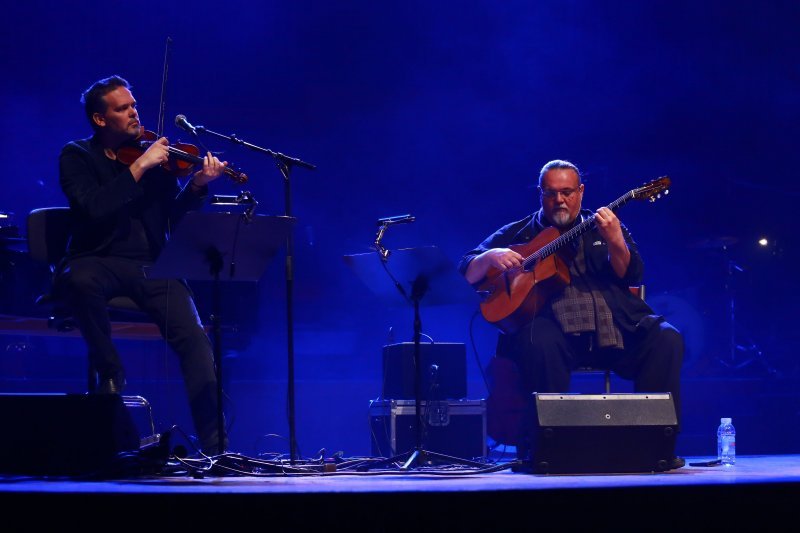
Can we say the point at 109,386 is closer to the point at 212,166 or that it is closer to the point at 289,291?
the point at 289,291

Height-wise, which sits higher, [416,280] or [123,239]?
[123,239]

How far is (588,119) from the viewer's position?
7.84 meters

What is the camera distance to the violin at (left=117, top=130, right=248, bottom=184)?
364cm

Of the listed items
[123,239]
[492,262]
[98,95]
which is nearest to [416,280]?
[492,262]

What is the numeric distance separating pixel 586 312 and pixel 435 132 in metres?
3.98

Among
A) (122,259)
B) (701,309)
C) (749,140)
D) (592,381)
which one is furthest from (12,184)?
(749,140)

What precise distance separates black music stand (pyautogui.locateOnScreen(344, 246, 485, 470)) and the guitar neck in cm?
51

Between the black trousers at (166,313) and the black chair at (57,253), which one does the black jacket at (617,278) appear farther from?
the black chair at (57,253)

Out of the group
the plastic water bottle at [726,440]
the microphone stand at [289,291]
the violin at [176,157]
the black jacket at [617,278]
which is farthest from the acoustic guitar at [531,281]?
the violin at [176,157]

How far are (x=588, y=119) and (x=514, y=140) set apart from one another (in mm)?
756

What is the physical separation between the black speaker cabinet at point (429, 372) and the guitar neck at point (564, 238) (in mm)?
967

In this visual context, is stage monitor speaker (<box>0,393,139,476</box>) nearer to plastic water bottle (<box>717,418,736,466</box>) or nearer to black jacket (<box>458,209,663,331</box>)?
black jacket (<box>458,209,663,331</box>)

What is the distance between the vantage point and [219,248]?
10.8ft

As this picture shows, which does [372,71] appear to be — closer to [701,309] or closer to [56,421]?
[701,309]
